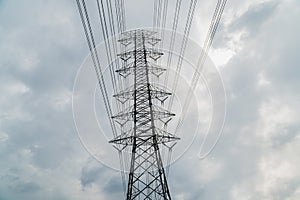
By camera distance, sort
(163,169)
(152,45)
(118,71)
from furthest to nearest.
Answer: (152,45)
(118,71)
(163,169)

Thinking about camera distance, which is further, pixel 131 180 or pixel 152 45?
pixel 152 45

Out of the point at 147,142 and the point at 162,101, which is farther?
the point at 162,101

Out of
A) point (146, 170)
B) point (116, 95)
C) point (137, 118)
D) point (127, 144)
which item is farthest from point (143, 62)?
point (146, 170)

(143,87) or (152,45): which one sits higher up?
(152,45)

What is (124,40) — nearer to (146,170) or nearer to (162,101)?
→ (162,101)

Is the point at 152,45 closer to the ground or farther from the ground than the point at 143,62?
farther from the ground

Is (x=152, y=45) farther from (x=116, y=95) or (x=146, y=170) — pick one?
(x=146, y=170)

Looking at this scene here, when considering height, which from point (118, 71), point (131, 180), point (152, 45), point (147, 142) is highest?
point (152, 45)

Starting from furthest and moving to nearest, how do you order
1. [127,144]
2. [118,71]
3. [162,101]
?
[118,71] → [162,101] → [127,144]

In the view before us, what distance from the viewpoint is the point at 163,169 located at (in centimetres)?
2372

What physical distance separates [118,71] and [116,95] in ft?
8.80

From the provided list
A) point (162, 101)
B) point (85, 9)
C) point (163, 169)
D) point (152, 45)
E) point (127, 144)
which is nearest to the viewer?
point (85, 9)

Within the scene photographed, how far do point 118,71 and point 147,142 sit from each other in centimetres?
861

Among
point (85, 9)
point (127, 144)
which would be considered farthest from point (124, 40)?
point (85, 9)
